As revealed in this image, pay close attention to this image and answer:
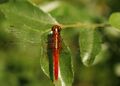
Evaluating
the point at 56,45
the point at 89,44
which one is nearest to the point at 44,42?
the point at 56,45

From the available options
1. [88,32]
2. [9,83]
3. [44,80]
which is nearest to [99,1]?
[44,80]

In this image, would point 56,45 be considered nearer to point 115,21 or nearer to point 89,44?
point 89,44

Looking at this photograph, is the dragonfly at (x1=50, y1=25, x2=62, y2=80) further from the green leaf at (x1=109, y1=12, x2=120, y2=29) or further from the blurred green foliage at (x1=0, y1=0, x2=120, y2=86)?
the green leaf at (x1=109, y1=12, x2=120, y2=29)

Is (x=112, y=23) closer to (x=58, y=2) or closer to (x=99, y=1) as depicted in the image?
(x=58, y=2)

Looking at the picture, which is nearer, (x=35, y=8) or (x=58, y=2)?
(x=35, y=8)

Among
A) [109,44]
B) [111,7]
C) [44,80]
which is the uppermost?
[111,7]

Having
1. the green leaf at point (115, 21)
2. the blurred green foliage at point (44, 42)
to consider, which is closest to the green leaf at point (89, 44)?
the blurred green foliage at point (44, 42)

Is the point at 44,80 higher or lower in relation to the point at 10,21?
lower
